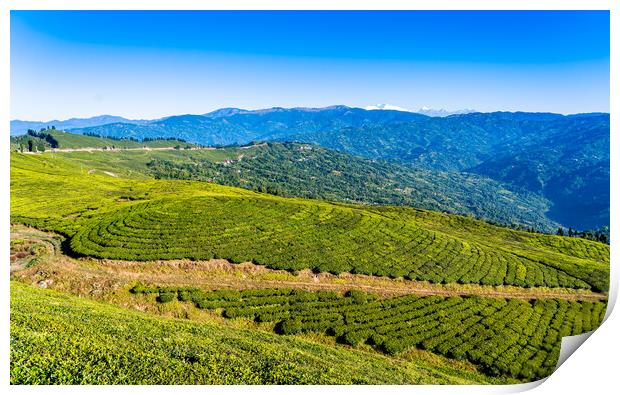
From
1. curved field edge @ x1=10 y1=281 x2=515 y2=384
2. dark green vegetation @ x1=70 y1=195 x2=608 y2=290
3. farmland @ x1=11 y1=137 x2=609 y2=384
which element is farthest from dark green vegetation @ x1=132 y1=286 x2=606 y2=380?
dark green vegetation @ x1=70 y1=195 x2=608 y2=290

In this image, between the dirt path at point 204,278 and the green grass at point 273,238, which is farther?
the green grass at point 273,238

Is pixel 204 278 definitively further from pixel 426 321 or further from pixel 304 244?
pixel 426 321

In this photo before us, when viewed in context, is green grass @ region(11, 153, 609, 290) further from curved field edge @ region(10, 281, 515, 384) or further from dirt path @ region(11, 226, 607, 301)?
curved field edge @ region(10, 281, 515, 384)

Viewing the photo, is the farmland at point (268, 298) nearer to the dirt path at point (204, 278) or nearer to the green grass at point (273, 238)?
the dirt path at point (204, 278)

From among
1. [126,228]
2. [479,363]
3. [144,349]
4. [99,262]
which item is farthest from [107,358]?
[126,228]

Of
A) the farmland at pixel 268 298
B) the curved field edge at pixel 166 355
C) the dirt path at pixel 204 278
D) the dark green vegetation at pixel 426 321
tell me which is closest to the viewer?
the curved field edge at pixel 166 355

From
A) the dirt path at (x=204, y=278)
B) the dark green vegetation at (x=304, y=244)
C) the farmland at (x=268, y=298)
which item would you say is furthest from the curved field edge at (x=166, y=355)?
the dark green vegetation at (x=304, y=244)
